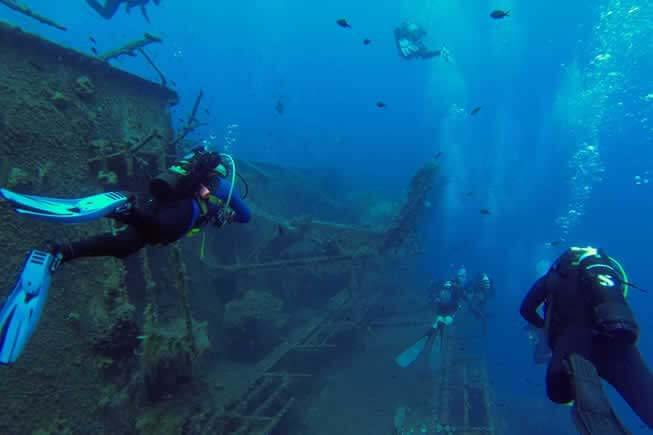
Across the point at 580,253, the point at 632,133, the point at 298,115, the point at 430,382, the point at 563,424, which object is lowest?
the point at 563,424

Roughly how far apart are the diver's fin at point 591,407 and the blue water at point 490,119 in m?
15.2

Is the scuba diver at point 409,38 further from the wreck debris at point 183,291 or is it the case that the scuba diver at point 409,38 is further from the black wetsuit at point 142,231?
the black wetsuit at point 142,231

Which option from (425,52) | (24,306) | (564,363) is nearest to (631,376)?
(564,363)

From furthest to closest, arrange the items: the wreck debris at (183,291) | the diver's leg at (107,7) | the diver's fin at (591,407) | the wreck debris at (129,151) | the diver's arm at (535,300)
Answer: the diver's leg at (107,7) → the wreck debris at (129,151) → the wreck debris at (183,291) → the diver's arm at (535,300) → the diver's fin at (591,407)

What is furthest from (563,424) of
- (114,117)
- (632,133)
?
(632,133)

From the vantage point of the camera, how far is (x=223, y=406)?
648cm

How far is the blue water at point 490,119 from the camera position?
136 ft

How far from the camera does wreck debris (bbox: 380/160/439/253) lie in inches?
498

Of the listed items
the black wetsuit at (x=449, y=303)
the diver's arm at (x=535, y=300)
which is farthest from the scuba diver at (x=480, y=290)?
the diver's arm at (x=535, y=300)

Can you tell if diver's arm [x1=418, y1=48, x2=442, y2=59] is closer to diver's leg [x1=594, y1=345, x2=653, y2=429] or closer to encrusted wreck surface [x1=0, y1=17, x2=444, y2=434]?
encrusted wreck surface [x1=0, y1=17, x2=444, y2=434]

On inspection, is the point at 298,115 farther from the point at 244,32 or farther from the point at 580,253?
the point at 580,253

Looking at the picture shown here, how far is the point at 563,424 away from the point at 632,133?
73.9m

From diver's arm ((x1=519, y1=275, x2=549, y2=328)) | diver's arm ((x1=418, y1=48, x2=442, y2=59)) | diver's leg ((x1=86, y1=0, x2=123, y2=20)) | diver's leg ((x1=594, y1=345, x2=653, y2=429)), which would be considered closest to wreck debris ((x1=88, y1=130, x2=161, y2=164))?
diver's arm ((x1=519, y1=275, x2=549, y2=328))

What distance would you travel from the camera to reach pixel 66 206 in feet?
9.14
